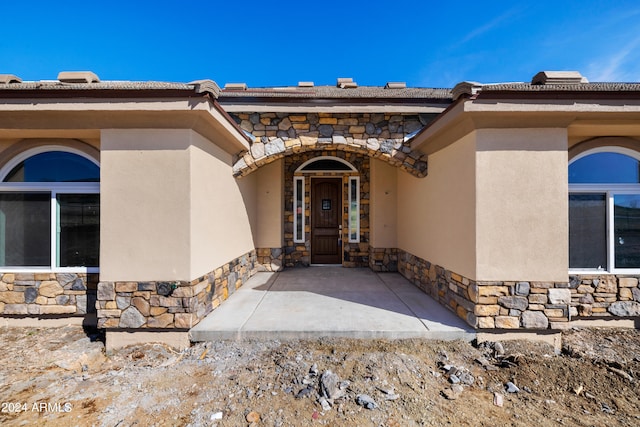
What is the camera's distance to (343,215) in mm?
7168

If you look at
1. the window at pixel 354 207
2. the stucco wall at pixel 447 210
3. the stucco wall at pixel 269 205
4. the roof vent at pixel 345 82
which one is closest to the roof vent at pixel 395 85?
the roof vent at pixel 345 82

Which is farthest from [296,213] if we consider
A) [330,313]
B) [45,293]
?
[45,293]

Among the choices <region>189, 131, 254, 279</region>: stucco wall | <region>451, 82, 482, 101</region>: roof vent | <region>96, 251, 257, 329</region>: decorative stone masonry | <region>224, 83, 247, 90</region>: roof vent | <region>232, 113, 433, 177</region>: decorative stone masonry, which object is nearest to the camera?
<region>451, 82, 482, 101</region>: roof vent

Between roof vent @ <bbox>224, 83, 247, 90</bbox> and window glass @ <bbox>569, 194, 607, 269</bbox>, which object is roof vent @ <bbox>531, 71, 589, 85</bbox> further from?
roof vent @ <bbox>224, 83, 247, 90</bbox>

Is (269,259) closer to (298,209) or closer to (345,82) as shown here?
(298,209)

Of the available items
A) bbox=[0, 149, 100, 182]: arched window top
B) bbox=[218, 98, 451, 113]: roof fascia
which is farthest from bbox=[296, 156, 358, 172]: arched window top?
bbox=[0, 149, 100, 182]: arched window top

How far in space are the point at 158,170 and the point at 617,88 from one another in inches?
226

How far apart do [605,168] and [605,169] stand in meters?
0.01

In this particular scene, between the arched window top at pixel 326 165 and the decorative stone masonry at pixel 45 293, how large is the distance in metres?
4.94

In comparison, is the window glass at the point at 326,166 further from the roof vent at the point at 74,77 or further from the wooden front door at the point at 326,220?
the roof vent at the point at 74,77

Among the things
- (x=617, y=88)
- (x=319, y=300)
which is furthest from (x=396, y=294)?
(x=617, y=88)

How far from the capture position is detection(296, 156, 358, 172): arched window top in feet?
23.2

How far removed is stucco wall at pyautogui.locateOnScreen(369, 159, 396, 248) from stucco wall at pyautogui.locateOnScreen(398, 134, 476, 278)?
39.3 inches

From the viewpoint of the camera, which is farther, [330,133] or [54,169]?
Answer: [330,133]
